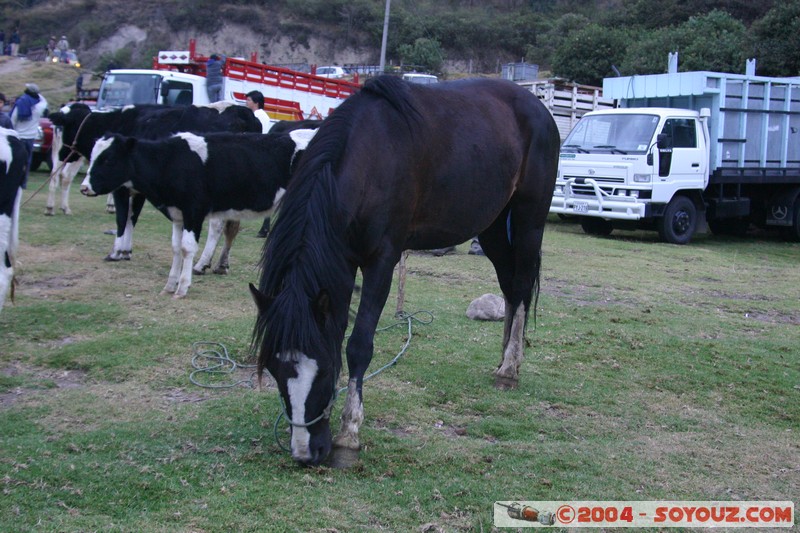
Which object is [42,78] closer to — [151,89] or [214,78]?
[151,89]

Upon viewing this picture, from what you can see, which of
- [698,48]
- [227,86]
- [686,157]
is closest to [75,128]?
[227,86]

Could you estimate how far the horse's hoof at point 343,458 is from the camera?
4098 mm

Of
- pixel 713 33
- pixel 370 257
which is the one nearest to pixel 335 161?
pixel 370 257

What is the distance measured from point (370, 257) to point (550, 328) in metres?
3.59

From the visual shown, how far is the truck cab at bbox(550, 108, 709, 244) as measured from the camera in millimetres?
15117

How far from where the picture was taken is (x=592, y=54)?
34.9 m

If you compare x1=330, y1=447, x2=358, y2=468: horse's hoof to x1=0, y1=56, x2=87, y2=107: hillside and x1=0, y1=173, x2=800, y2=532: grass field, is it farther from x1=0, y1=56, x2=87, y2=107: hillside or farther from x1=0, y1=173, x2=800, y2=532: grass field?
x1=0, y1=56, x2=87, y2=107: hillside

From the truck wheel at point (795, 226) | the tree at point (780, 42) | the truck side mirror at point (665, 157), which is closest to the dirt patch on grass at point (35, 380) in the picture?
the truck side mirror at point (665, 157)

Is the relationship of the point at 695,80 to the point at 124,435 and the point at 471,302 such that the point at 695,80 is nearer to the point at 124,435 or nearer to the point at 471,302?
the point at 471,302

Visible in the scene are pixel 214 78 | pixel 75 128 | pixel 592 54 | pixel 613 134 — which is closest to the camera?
pixel 75 128

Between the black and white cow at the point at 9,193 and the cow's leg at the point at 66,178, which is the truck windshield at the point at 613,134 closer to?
the cow's leg at the point at 66,178

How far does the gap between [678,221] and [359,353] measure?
12955 millimetres

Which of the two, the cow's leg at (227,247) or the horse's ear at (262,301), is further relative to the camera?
the cow's leg at (227,247)

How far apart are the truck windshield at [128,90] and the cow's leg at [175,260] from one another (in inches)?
368
